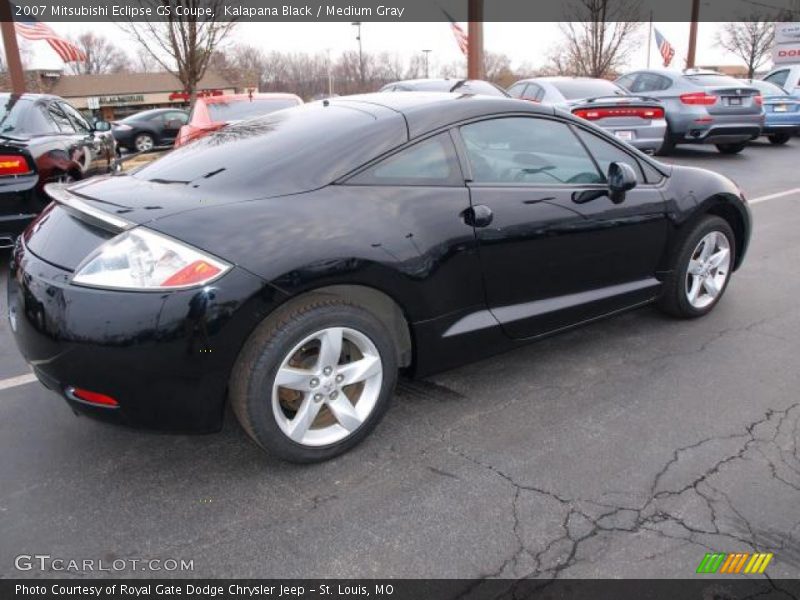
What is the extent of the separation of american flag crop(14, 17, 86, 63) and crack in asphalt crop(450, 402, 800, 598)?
48.5 feet

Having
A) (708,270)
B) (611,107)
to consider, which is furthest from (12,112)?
(611,107)

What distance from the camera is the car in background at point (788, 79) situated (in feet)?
50.2

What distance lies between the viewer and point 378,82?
5512cm

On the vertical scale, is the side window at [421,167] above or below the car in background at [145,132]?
above

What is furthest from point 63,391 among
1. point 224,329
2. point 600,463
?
point 600,463

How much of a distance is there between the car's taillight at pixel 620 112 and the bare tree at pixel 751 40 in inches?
1605

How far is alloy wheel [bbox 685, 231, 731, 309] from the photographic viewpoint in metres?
4.19

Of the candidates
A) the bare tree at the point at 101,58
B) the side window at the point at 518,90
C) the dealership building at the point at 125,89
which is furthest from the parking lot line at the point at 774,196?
the bare tree at the point at 101,58

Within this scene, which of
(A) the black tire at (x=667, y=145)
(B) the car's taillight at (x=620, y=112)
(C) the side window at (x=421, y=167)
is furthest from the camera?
(A) the black tire at (x=667, y=145)

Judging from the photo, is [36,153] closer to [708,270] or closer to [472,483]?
[472,483]

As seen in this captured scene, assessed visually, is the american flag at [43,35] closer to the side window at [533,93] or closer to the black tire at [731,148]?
the side window at [533,93]

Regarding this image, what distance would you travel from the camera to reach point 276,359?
247cm
